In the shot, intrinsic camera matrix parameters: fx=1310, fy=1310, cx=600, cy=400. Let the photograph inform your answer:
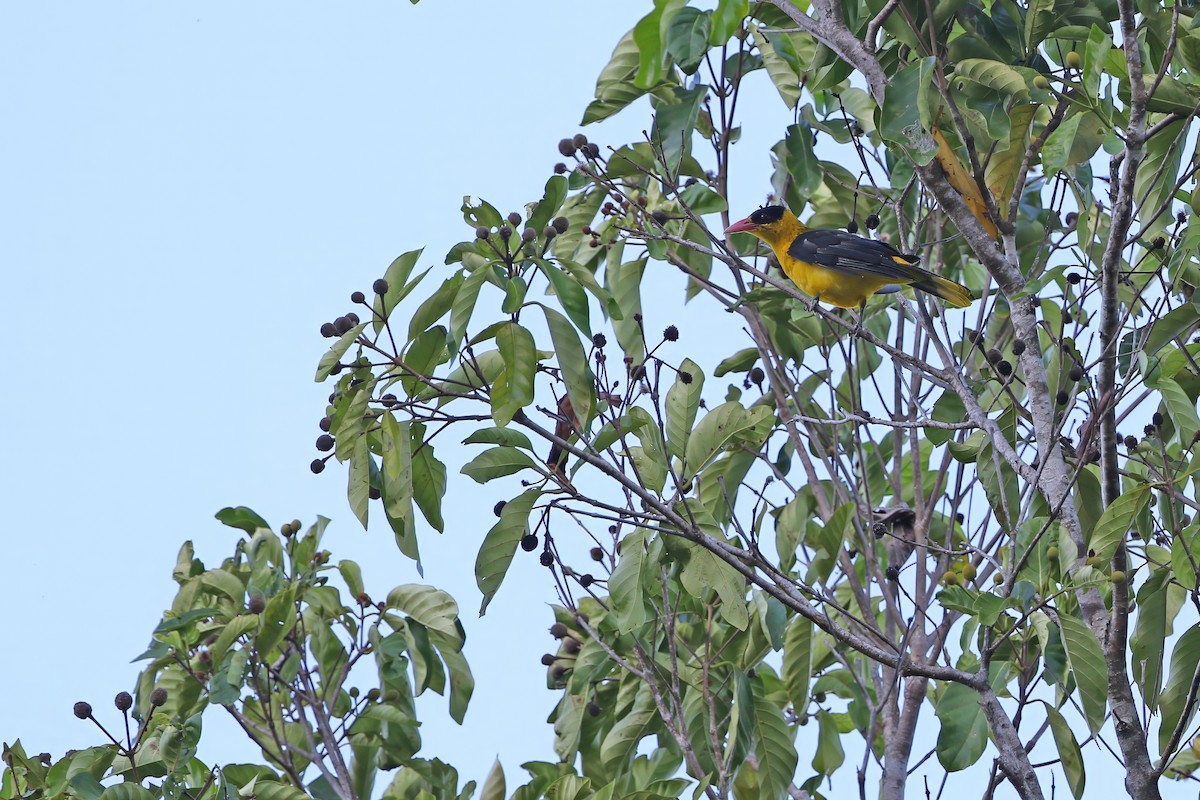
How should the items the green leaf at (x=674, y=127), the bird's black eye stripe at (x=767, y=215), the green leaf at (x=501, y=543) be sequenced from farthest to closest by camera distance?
the bird's black eye stripe at (x=767, y=215) < the green leaf at (x=674, y=127) < the green leaf at (x=501, y=543)

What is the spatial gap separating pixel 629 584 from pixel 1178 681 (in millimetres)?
1402

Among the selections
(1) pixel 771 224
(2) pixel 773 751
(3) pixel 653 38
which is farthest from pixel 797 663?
(3) pixel 653 38

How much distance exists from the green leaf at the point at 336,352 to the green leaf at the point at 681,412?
0.99m

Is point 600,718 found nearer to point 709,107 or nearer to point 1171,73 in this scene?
point 709,107

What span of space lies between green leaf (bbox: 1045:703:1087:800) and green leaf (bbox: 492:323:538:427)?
5.02 ft

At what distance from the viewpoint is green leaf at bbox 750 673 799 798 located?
4.09m

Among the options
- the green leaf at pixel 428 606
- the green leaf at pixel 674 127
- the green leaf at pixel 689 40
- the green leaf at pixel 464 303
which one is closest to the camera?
the green leaf at pixel 689 40

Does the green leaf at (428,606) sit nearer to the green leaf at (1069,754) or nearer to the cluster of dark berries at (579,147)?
the cluster of dark berries at (579,147)

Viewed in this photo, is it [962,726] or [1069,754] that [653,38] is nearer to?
[962,726]

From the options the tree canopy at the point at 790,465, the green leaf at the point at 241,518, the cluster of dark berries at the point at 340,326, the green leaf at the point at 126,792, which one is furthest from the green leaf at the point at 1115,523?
the green leaf at the point at 241,518

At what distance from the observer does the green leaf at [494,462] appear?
3.05 metres

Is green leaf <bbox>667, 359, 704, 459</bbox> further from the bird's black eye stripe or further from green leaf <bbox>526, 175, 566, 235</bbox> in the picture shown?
the bird's black eye stripe

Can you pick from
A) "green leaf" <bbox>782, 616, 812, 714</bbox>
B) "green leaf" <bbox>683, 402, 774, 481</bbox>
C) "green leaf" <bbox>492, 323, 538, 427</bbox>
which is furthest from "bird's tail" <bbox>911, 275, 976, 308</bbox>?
"green leaf" <bbox>492, 323, 538, 427</bbox>

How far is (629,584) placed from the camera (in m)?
3.18
